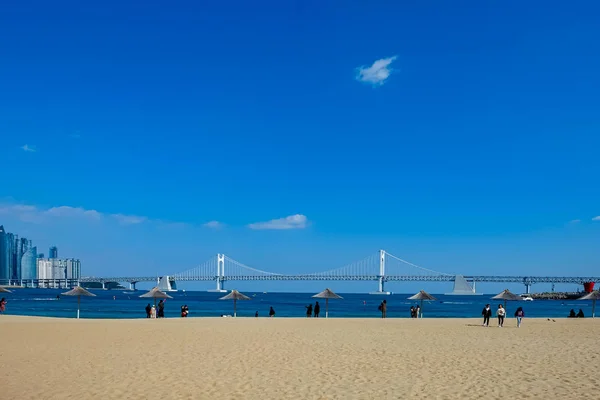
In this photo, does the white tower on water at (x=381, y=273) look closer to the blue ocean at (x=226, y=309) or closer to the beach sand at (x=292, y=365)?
the blue ocean at (x=226, y=309)

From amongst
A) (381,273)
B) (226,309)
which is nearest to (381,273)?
(381,273)

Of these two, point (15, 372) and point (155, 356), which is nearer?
point (15, 372)

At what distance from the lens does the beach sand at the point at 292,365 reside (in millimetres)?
8422

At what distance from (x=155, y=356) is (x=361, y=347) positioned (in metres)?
5.17

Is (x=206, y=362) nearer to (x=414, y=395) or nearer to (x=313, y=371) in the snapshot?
(x=313, y=371)

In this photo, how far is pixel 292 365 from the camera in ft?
36.1

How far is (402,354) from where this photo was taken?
1280 cm

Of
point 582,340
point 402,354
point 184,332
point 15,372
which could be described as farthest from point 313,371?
point 582,340

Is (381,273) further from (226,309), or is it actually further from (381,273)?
(226,309)

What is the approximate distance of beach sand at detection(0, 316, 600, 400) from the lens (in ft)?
27.6

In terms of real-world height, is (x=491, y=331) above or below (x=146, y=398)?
below

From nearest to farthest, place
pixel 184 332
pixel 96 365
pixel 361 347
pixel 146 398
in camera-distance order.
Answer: pixel 146 398 < pixel 96 365 < pixel 361 347 < pixel 184 332

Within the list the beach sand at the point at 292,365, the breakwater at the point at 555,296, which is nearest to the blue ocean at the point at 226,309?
the beach sand at the point at 292,365

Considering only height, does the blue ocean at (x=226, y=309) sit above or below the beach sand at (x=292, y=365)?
below
